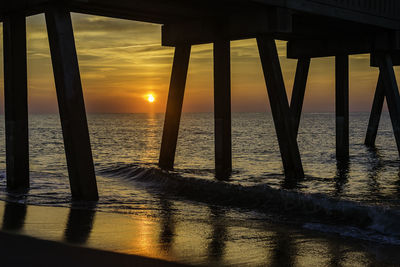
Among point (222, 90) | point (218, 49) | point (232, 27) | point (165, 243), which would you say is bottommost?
point (165, 243)

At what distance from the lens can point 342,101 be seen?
18.7m

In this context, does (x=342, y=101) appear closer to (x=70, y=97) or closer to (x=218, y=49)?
(x=218, y=49)

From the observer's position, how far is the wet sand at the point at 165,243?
5273 millimetres

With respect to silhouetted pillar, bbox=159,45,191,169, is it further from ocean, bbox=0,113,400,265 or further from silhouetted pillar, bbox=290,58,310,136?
silhouetted pillar, bbox=290,58,310,136

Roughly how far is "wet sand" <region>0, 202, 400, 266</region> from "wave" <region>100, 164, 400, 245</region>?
639mm

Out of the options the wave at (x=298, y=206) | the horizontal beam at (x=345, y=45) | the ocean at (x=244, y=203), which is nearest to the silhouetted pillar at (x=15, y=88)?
the ocean at (x=244, y=203)

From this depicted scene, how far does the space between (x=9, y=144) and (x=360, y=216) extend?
6.86m

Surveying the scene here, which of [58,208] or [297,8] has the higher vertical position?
[297,8]

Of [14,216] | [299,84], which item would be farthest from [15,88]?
[299,84]

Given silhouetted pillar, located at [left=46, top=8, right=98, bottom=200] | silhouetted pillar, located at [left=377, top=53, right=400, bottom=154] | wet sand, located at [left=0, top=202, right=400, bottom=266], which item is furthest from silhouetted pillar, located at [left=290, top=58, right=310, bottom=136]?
wet sand, located at [left=0, top=202, right=400, bottom=266]

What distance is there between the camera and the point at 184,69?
14969 millimetres

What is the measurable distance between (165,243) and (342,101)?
45.7ft

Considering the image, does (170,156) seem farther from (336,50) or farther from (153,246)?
(153,246)

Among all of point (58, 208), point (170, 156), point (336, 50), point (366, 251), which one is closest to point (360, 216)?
point (366, 251)
